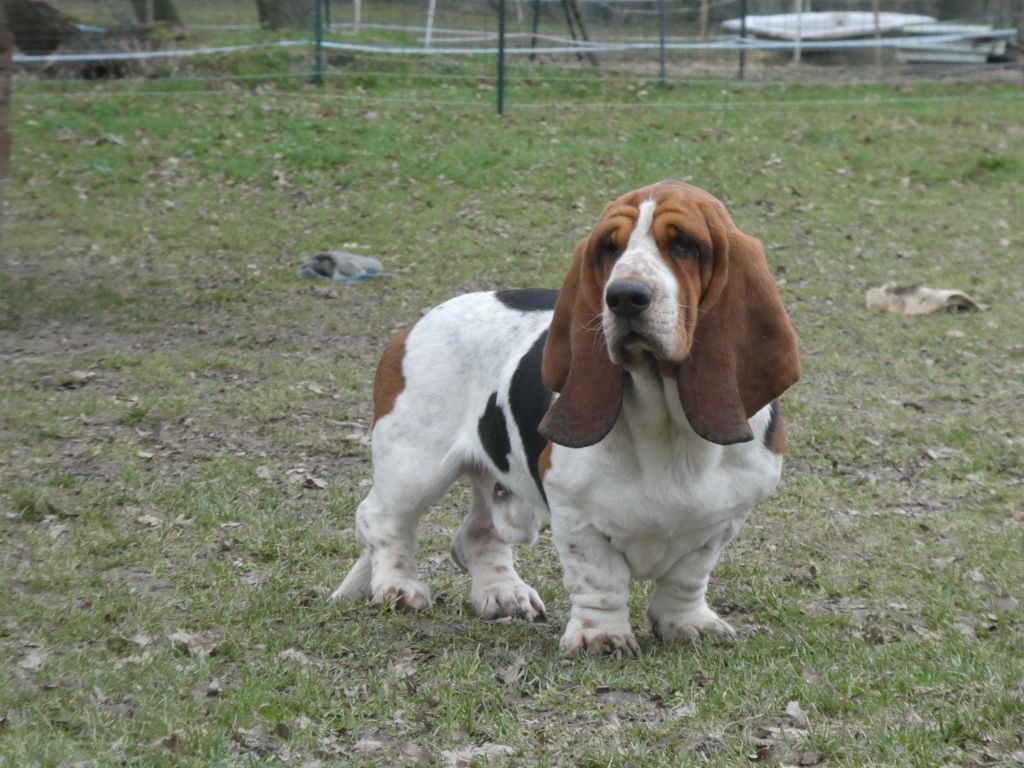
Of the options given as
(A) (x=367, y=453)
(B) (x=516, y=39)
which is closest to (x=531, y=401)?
(A) (x=367, y=453)

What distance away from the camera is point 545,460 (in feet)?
15.9

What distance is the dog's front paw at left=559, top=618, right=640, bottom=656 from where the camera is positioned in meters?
4.86

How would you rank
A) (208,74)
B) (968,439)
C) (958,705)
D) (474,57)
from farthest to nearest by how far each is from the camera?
(474,57) < (208,74) < (968,439) < (958,705)

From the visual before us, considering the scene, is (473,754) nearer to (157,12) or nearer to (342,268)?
(342,268)

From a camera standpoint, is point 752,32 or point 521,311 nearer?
point 521,311

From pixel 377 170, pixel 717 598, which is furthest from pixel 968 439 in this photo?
pixel 377 170

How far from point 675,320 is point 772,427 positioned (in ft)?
2.49

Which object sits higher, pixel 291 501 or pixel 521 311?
pixel 521 311

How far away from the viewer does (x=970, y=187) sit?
691 inches

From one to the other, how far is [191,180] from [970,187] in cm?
931

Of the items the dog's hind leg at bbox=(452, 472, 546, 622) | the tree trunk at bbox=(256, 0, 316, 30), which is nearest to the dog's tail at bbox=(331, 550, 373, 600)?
the dog's hind leg at bbox=(452, 472, 546, 622)

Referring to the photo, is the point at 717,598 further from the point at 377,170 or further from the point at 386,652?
the point at 377,170

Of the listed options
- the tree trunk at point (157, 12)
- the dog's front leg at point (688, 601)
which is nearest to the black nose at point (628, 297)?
the dog's front leg at point (688, 601)

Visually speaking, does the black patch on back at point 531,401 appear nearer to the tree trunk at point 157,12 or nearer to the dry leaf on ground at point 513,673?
the dry leaf on ground at point 513,673
